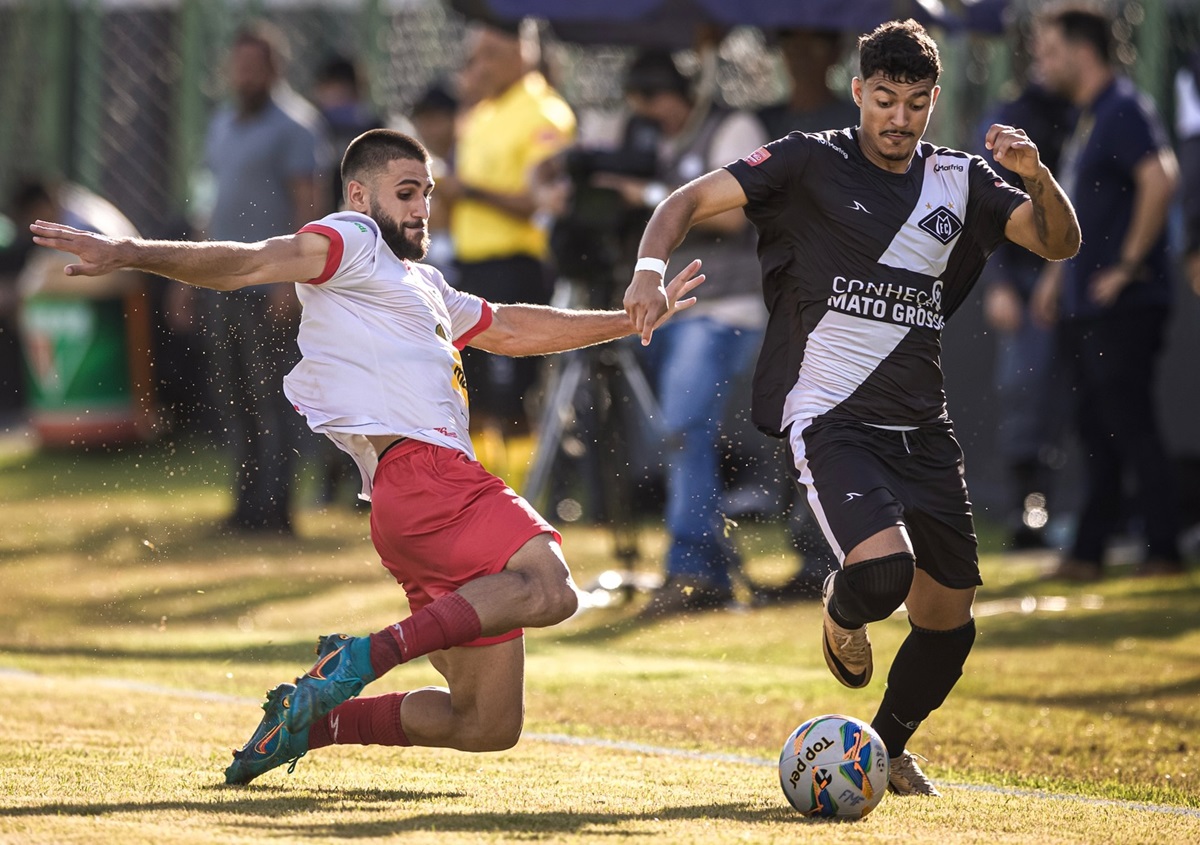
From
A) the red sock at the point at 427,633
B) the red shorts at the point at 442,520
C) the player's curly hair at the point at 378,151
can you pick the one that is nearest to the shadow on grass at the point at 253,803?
the red sock at the point at 427,633

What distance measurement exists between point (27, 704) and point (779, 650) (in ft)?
11.5

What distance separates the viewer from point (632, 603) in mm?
9656

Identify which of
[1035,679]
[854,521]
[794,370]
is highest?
[794,370]

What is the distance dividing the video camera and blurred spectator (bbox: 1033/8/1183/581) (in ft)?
7.58

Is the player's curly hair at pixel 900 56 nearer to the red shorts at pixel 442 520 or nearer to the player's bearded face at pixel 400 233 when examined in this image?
the player's bearded face at pixel 400 233

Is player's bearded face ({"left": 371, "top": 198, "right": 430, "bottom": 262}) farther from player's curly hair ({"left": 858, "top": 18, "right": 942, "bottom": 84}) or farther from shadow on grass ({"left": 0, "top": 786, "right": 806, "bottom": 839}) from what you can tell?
shadow on grass ({"left": 0, "top": 786, "right": 806, "bottom": 839})

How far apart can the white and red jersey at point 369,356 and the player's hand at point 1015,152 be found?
1.78m

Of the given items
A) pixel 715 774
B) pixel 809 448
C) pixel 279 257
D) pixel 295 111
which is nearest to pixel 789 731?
pixel 715 774

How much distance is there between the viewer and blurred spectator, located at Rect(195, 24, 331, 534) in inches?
447

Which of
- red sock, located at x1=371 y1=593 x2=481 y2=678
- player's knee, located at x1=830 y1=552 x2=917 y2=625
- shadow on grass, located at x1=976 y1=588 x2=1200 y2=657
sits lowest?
shadow on grass, located at x1=976 y1=588 x2=1200 y2=657

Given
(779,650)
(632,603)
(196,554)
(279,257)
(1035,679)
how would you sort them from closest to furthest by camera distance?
(279,257)
(1035,679)
(779,650)
(632,603)
(196,554)

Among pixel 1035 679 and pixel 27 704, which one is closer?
pixel 27 704

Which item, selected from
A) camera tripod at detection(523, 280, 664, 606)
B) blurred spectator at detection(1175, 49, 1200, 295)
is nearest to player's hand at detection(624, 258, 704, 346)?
camera tripod at detection(523, 280, 664, 606)

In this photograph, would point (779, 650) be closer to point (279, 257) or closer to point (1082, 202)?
point (1082, 202)
